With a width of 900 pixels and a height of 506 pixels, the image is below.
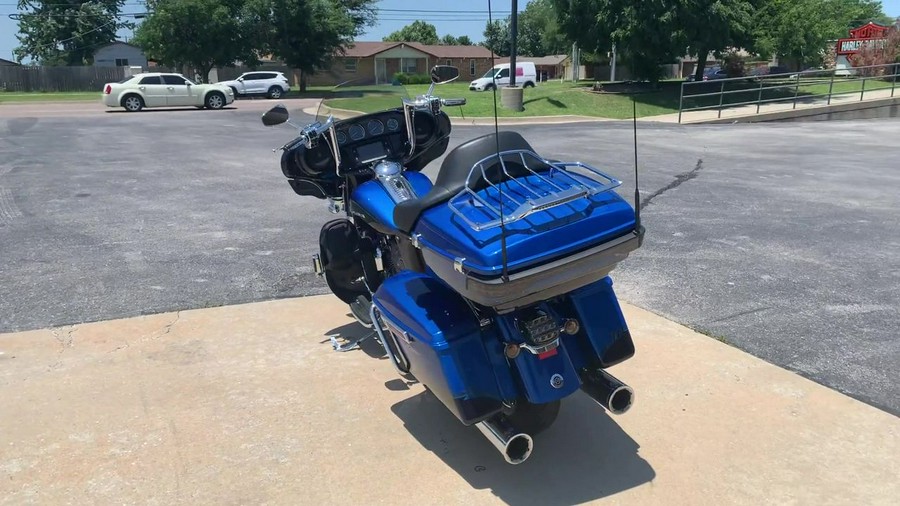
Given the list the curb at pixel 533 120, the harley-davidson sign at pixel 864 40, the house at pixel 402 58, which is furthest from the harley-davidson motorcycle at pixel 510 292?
the house at pixel 402 58

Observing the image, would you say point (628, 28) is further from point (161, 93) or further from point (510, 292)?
point (510, 292)

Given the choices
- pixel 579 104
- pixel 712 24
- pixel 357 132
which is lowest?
pixel 579 104

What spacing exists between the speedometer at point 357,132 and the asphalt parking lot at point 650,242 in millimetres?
1597

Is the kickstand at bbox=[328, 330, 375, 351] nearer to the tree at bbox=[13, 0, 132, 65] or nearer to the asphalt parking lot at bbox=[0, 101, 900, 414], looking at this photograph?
the asphalt parking lot at bbox=[0, 101, 900, 414]

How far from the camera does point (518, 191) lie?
9.71 feet

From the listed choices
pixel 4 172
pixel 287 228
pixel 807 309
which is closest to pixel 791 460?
pixel 807 309

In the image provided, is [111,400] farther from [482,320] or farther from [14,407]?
[482,320]

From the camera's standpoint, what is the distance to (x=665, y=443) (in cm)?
332

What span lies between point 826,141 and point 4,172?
15.2 m

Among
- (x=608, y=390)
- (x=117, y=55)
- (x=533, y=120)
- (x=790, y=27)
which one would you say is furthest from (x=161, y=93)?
(x=117, y=55)

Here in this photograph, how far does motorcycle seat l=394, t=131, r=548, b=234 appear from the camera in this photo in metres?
3.00

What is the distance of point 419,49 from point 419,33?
116ft

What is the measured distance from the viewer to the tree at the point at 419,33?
101938 mm

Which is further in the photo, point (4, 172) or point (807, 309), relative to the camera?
point (4, 172)
